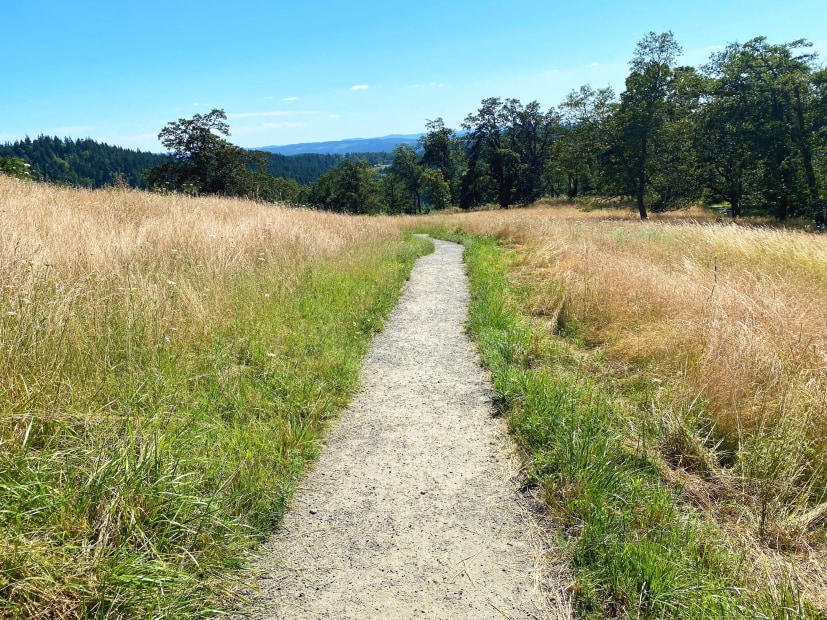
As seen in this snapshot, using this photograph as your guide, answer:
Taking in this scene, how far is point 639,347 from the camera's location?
5086mm

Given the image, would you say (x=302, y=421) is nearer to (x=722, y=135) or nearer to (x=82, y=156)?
(x=722, y=135)

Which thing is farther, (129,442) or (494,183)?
(494,183)

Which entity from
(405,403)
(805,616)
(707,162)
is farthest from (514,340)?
(707,162)

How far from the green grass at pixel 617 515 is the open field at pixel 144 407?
1745 millimetres

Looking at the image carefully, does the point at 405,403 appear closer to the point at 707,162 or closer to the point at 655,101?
the point at 655,101

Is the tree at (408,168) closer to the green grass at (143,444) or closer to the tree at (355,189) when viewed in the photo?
the tree at (355,189)

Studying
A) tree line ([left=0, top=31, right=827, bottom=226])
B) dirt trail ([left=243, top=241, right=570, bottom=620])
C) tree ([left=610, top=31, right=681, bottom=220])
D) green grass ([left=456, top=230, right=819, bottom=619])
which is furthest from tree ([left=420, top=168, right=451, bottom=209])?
dirt trail ([left=243, top=241, right=570, bottom=620])

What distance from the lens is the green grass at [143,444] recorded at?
1.83 meters

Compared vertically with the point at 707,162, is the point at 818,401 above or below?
below

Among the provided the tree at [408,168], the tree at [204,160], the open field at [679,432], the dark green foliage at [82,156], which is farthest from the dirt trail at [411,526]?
the dark green foliage at [82,156]

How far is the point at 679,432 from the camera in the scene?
3.38 meters

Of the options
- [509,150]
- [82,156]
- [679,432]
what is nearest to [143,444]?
[679,432]

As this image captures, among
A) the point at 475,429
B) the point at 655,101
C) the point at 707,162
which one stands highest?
the point at 655,101

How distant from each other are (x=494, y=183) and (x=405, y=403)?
57343 millimetres
